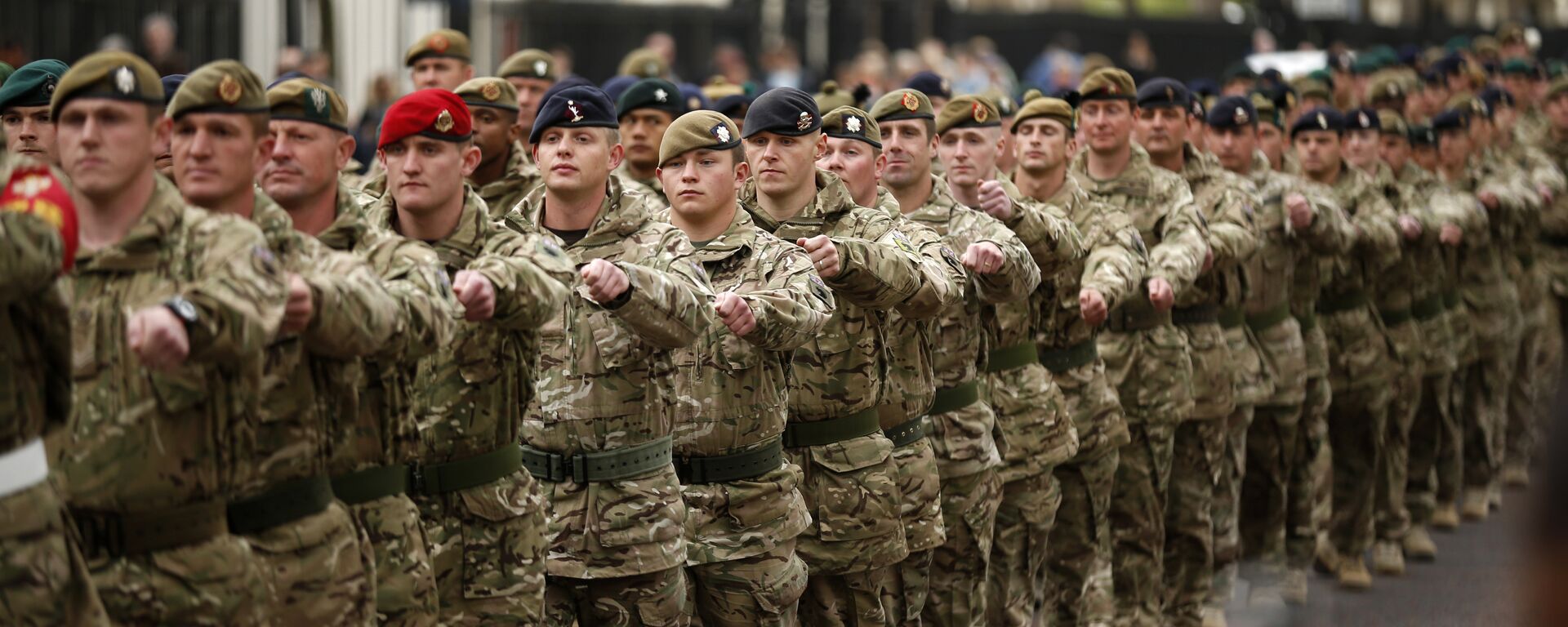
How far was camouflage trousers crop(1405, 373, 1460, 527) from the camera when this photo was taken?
39.4ft

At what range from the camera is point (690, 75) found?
61.2ft

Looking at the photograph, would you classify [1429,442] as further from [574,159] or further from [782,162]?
[574,159]

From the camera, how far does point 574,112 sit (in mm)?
5926

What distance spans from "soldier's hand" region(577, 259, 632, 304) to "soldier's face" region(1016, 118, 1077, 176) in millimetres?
3414

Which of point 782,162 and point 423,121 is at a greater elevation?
point 423,121

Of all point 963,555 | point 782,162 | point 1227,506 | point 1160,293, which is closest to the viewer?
point 782,162

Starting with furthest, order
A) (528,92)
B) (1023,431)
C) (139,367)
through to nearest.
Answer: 1. (528,92)
2. (1023,431)
3. (139,367)

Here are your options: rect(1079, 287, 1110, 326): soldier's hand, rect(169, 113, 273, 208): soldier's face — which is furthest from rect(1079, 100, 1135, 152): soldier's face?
rect(169, 113, 273, 208): soldier's face

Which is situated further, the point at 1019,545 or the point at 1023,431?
the point at 1019,545

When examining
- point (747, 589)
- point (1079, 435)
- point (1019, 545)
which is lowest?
point (1019, 545)

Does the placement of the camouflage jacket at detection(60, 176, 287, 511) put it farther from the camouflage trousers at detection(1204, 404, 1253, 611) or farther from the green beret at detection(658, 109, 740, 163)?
the camouflage trousers at detection(1204, 404, 1253, 611)

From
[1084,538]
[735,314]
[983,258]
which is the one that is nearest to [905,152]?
[983,258]

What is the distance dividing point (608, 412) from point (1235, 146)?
5116 mm

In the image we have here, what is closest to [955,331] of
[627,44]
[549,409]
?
[549,409]
